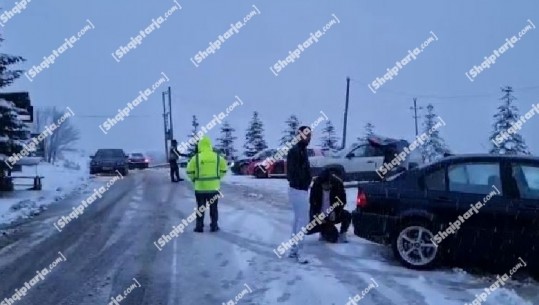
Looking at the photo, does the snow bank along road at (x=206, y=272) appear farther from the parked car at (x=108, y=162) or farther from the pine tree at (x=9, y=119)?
the parked car at (x=108, y=162)

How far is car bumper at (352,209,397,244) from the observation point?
760 centimetres

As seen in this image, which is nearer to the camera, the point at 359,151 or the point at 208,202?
the point at 208,202

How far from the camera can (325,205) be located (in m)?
9.32

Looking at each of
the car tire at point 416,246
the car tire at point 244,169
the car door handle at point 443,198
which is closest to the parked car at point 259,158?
the car tire at point 244,169

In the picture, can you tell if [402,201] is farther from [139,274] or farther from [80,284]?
[80,284]

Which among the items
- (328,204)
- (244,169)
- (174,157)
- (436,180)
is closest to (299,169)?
(328,204)

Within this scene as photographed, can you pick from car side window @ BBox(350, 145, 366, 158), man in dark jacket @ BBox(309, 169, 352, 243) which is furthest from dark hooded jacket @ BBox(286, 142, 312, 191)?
car side window @ BBox(350, 145, 366, 158)

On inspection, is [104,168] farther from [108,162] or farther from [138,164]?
[138,164]

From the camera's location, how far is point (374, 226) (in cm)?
773

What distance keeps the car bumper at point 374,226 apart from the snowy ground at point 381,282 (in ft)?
1.26

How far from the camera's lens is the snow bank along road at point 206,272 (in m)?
6.19

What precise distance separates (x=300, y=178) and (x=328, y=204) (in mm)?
1676

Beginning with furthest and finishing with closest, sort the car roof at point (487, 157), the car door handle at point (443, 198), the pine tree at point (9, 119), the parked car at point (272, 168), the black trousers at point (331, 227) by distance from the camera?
the parked car at point (272, 168) < the pine tree at point (9, 119) < the black trousers at point (331, 227) < the car door handle at point (443, 198) < the car roof at point (487, 157)

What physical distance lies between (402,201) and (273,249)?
2249mm
